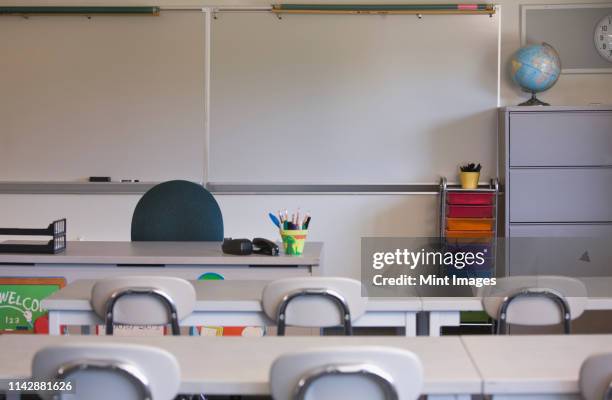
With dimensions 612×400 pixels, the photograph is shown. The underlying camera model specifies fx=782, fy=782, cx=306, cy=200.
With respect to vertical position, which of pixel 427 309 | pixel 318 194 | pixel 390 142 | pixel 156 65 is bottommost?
pixel 427 309

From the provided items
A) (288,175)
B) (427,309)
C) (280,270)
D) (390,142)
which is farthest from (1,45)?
(427,309)

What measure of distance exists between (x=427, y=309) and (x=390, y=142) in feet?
9.82

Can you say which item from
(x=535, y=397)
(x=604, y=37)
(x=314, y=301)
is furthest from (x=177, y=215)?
(x=604, y=37)

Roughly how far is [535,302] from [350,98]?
3.18m

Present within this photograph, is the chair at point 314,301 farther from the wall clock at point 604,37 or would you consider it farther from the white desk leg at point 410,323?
the wall clock at point 604,37

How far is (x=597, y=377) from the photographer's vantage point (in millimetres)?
1758

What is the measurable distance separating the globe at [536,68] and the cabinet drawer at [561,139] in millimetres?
176

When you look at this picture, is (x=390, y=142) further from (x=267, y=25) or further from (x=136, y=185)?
(x=136, y=185)

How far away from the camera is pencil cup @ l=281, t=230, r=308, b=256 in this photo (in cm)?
377

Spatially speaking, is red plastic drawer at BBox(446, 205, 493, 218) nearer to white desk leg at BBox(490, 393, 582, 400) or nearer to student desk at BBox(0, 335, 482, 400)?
student desk at BBox(0, 335, 482, 400)

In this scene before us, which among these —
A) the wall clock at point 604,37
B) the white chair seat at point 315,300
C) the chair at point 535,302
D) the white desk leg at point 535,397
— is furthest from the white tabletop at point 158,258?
the wall clock at point 604,37

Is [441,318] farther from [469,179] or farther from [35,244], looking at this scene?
[469,179]

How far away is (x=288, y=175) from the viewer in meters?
5.74

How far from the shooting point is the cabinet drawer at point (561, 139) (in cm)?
533
